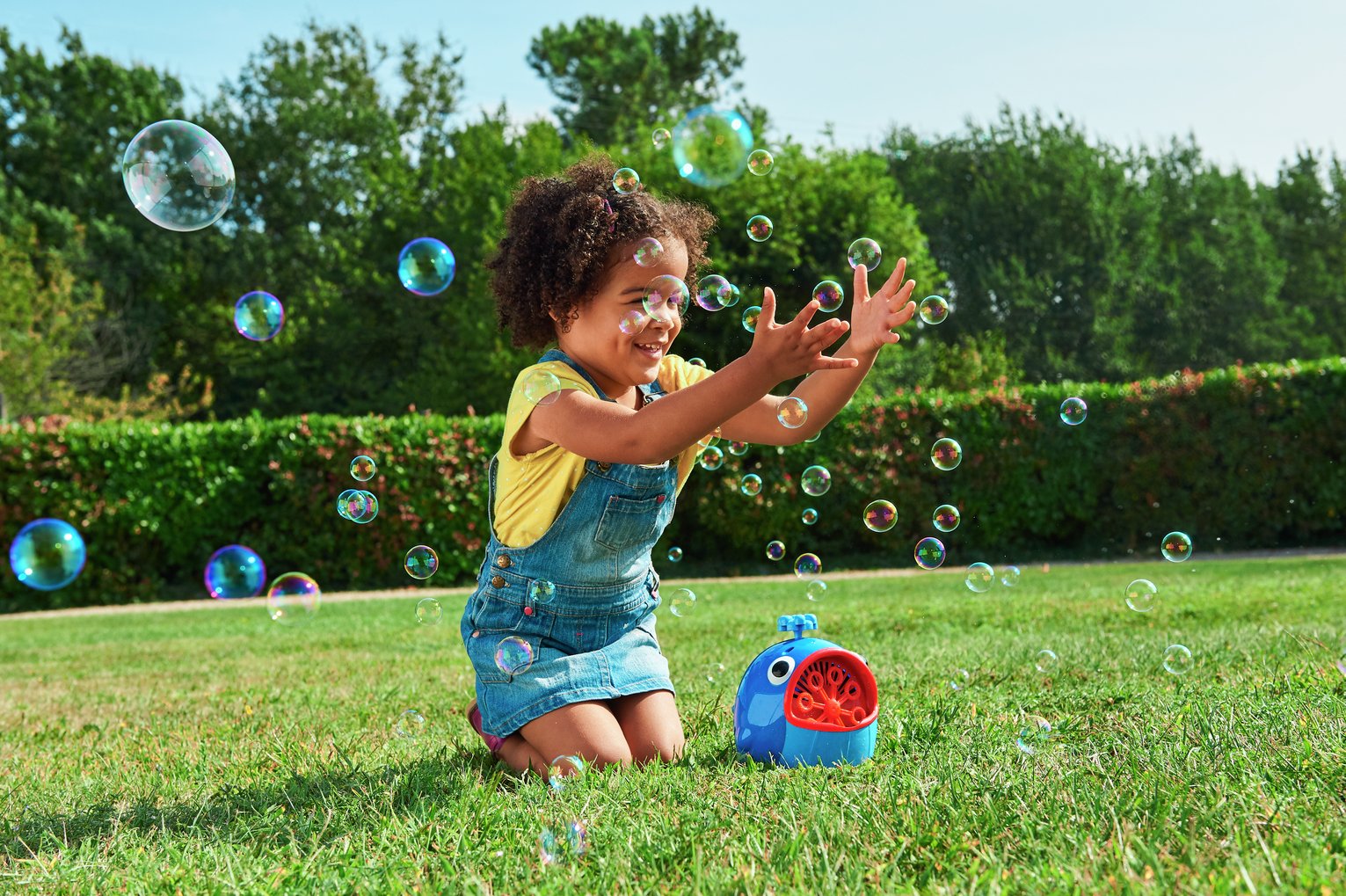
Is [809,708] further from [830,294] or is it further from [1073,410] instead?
[1073,410]

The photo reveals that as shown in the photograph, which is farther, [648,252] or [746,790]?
[648,252]

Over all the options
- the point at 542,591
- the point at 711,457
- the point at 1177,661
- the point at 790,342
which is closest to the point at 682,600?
the point at 711,457

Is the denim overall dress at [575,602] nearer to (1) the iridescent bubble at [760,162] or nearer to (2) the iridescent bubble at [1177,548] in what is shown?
(1) the iridescent bubble at [760,162]

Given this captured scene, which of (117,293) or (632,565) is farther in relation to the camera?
(117,293)

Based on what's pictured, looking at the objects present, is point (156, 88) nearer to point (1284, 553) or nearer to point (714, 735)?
point (1284, 553)

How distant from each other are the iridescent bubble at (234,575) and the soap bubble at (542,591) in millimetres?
1800

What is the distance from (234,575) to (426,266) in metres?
1.44

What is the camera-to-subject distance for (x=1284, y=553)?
11391mm

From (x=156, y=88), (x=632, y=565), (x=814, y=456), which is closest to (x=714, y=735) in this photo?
(x=632, y=565)

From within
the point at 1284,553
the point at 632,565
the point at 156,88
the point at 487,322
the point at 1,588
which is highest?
the point at 156,88

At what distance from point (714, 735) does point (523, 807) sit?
2.71 ft

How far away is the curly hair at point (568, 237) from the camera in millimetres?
2881

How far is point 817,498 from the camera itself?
39.6 ft

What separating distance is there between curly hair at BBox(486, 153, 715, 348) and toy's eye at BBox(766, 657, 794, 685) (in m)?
1.03
